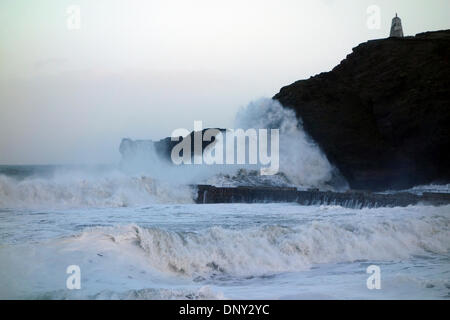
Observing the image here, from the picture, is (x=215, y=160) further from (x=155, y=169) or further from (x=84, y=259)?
(x=84, y=259)

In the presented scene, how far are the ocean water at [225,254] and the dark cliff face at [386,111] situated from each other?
11601 mm

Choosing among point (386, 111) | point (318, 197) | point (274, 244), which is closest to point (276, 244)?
point (274, 244)

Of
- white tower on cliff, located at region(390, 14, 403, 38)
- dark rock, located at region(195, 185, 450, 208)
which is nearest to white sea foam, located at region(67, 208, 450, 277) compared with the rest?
dark rock, located at region(195, 185, 450, 208)

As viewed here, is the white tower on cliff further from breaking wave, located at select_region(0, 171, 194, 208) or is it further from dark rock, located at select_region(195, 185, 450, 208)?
breaking wave, located at select_region(0, 171, 194, 208)

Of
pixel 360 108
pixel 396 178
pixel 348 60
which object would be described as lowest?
pixel 396 178

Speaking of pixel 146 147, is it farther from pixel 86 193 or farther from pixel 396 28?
pixel 86 193

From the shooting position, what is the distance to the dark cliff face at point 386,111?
26.7m

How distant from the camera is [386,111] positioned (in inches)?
1122

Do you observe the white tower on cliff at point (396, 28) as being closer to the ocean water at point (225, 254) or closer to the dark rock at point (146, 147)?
the dark rock at point (146, 147)

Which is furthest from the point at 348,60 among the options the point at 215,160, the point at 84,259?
the point at 84,259

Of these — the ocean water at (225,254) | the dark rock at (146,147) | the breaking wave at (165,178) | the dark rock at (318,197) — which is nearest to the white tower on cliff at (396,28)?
the breaking wave at (165,178)

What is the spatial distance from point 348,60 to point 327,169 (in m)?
6.29
